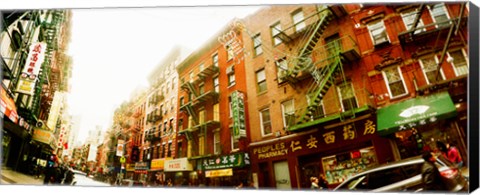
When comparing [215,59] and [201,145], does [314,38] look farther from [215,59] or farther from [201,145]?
[201,145]

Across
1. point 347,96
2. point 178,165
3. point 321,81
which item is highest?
point 321,81

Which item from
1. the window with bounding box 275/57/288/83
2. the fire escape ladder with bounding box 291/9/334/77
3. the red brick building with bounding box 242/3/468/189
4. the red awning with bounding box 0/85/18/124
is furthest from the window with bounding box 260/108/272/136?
the red awning with bounding box 0/85/18/124

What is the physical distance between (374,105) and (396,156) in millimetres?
1816

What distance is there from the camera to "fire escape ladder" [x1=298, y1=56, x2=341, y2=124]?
31.2 feet

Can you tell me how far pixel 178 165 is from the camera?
14.6m

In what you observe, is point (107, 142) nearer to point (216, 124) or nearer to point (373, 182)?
point (216, 124)

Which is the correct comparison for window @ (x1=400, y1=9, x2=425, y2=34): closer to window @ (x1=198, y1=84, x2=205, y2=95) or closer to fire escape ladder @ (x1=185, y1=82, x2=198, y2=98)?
window @ (x1=198, y1=84, x2=205, y2=95)

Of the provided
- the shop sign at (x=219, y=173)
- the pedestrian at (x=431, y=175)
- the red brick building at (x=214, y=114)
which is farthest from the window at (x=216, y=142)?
the pedestrian at (x=431, y=175)

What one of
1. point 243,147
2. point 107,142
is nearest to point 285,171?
point 243,147

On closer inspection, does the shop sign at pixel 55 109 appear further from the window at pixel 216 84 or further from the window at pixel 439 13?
the window at pixel 439 13

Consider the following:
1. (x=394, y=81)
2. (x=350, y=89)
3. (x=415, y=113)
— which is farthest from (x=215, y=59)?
(x=415, y=113)

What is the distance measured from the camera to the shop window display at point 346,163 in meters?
8.84

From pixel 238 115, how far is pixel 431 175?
325 inches

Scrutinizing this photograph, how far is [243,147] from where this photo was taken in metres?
12.5
